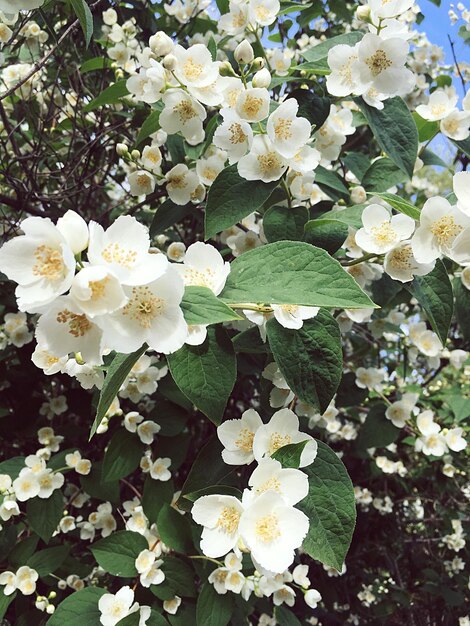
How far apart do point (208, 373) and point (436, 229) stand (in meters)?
0.47

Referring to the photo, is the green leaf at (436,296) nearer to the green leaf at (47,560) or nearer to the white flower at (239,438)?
the white flower at (239,438)

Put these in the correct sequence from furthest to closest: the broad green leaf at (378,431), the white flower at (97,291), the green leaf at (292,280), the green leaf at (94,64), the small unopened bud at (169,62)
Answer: the broad green leaf at (378,431) < the green leaf at (94,64) < the small unopened bud at (169,62) < the green leaf at (292,280) < the white flower at (97,291)

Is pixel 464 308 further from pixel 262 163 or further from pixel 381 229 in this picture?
pixel 262 163

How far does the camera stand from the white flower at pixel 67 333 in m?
0.64

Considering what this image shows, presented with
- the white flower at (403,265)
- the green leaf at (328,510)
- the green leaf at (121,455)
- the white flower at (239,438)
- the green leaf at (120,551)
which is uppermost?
the white flower at (403,265)

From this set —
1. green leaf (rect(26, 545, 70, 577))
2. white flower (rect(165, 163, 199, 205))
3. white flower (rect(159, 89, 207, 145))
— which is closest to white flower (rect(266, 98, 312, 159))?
white flower (rect(159, 89, 207, 145))

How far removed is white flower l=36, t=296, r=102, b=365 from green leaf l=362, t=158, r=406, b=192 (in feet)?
3.22

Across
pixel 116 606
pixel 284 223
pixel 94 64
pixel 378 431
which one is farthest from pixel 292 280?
pixel 94 64

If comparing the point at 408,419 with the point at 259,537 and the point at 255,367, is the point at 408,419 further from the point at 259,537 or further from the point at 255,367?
the point at 259,537

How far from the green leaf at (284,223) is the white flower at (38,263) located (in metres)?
0.52

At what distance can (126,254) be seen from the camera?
679mm

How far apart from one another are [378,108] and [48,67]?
1.65 m

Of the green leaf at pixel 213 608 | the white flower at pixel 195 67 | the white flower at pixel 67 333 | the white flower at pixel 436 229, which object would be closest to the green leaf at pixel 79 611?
the green leaf at pixel 213 608

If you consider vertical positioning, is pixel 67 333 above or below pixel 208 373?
above
